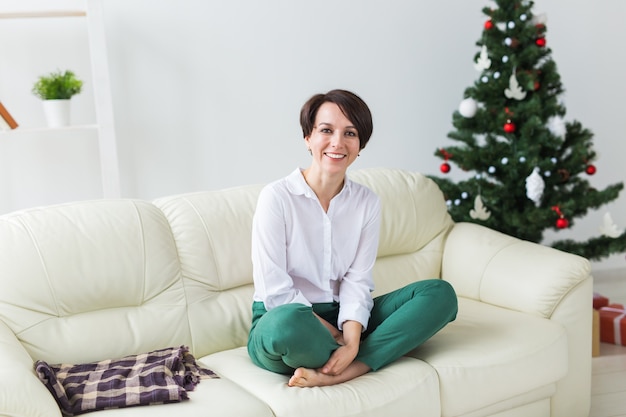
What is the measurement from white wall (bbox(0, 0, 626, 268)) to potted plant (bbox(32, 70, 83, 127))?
13.4 inches

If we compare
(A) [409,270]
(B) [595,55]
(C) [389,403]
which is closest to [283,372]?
(C) [389,403]

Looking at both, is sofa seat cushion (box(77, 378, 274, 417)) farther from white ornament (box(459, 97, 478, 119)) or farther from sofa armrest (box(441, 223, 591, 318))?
white ornament (box(459, 97, 478, 119))

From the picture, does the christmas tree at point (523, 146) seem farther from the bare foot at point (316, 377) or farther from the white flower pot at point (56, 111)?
the white flower pot at point (56, 111)

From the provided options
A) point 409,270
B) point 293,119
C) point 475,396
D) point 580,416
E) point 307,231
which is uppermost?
point 293,119

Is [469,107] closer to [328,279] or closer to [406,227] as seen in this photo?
[406,227]

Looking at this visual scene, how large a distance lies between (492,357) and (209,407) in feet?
2.94

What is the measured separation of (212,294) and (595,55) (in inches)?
114

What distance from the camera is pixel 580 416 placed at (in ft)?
9.04

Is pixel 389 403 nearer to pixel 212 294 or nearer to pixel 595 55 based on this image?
pixel 212 294

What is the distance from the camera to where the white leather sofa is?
2162 mm

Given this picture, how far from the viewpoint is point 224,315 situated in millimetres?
2576

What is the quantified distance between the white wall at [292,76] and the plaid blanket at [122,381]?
52.8 inches

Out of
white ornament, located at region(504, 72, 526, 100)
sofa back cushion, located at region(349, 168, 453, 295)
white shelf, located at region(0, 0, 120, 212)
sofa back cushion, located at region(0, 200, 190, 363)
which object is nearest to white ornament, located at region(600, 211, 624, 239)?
white ornament, located at region(504, 72, 526, 100)

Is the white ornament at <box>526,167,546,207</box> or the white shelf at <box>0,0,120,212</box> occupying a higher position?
the white shelf at <box>0,0,120,212</box>
